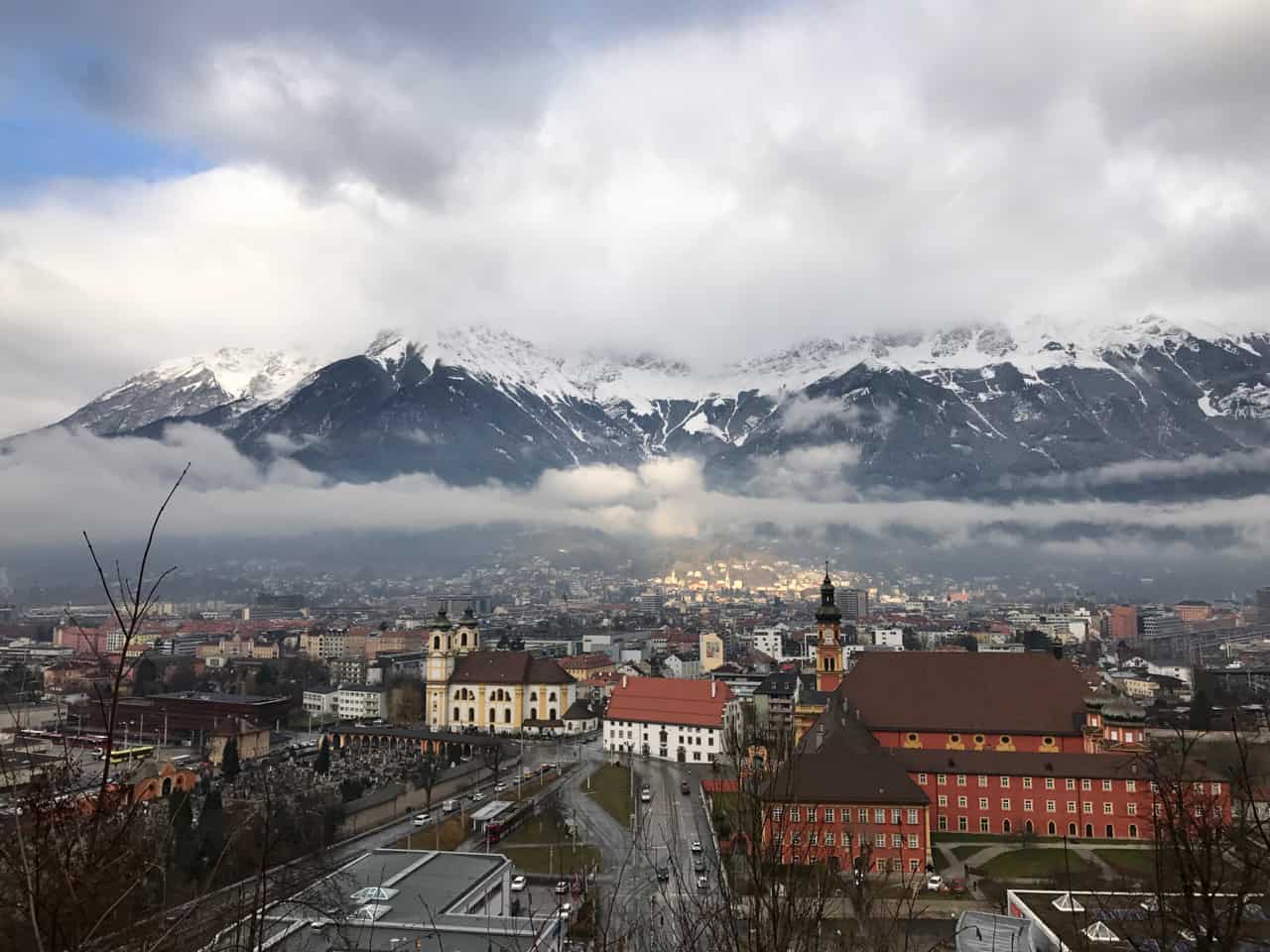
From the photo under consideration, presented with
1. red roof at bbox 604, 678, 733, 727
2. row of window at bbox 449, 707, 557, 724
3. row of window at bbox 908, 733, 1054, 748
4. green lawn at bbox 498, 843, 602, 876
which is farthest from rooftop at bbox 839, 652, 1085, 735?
row of window at bbox 449, 707, 557, 724

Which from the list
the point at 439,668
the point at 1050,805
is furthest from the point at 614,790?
the point at 439,668

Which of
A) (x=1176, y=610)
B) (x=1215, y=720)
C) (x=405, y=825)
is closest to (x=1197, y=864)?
(x=405, y=825)

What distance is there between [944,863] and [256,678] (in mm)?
74237

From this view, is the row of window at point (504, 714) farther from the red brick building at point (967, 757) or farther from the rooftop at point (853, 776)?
the rooftop at point (853, 776)

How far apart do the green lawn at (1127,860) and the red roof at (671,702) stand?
2301 cm

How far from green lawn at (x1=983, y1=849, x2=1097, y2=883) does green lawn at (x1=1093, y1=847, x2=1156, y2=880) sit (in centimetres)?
81

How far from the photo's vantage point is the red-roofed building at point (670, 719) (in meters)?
52.1

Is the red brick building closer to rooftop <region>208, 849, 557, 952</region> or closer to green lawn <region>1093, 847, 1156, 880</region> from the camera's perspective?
green lawn <region>1093, 847, 1156, 880</region>

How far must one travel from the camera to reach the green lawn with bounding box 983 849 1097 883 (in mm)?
28312

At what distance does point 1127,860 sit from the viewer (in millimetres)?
30266

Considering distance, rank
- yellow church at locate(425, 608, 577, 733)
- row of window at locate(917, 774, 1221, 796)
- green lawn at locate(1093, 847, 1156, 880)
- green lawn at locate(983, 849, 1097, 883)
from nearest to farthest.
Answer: green lawn at locate(1093, 847, 1156, 880) < green lawn at locate(983, 849, 1097, 883) < row of window at locate(917, 774, 1221, 796) < yellow church at locate(425, 608, 577, 733)

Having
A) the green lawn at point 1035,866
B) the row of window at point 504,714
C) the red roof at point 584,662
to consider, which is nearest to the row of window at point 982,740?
the green lawn at point 1035,866

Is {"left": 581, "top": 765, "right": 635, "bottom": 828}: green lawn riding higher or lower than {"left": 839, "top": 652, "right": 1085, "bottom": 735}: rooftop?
lower

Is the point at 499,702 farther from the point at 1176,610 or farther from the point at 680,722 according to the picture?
the point at 1176,610
